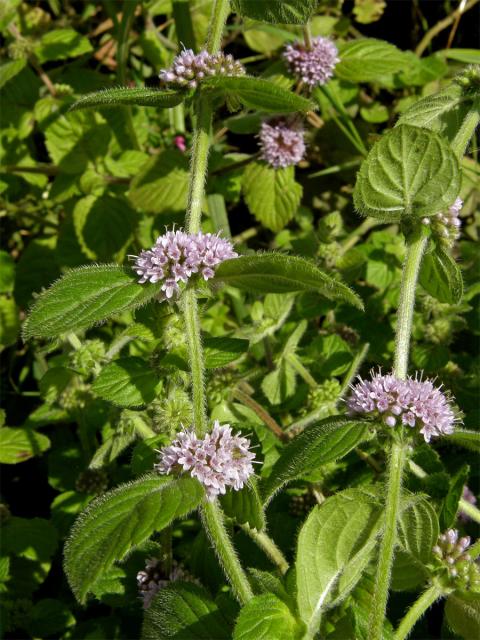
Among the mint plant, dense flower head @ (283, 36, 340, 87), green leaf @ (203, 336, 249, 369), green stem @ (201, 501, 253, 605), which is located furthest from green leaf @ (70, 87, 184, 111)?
dense flower head @ (283, 36, 340, 87)

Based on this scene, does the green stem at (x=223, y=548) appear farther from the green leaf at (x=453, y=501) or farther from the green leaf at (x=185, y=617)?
the green leaf at (x=453, y=501)

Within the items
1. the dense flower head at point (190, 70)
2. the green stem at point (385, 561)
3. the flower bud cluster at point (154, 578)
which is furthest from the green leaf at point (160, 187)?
the green stem at point (385, 561)

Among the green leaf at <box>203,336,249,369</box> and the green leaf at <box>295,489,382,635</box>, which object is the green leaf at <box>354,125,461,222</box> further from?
the green leaf at <box>295,489,382,635</box>

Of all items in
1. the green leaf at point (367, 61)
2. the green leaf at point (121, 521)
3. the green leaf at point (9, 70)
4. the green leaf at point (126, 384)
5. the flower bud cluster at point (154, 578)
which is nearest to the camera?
the green leaf at point (121, 521)

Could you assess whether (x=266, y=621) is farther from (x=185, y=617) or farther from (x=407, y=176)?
(x=407, y=176)

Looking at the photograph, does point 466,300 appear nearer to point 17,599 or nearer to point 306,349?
point 306,349
